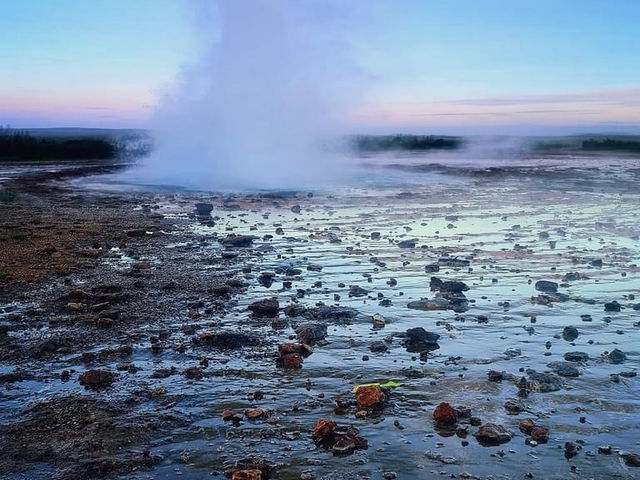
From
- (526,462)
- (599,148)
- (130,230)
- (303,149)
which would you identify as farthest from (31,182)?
(599,148)

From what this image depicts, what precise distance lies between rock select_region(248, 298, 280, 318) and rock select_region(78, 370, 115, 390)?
3206 mm

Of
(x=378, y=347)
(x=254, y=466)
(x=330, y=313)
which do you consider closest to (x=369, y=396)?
(x=254, y=466)

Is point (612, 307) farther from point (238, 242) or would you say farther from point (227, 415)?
point (238, 242)

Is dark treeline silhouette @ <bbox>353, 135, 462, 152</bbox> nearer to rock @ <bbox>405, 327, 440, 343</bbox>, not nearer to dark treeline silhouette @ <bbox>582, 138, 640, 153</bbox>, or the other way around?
dark treeline silhouette @ <bbox>582, 138, 640, 153</bbox>

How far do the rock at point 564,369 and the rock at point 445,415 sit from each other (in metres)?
1.98

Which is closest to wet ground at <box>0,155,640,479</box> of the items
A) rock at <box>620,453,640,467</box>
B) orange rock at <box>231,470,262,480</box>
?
rock at <box>620,453,640,467</box>

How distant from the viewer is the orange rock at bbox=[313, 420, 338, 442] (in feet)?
20.5

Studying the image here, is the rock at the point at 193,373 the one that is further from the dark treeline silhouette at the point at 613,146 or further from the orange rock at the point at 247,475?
the dark treeline silhouette at the point at 613,146

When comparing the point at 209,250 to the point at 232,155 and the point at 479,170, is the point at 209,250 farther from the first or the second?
the point at 479,170

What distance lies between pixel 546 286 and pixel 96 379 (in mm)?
8283

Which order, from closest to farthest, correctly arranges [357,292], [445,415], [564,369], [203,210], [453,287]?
[445,415]
[564,369]
[357,292]
[453,287]
[203,210]

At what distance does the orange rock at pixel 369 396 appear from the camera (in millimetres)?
6949

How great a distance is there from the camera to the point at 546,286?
12.1 metres

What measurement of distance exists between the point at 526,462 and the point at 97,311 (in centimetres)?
733
